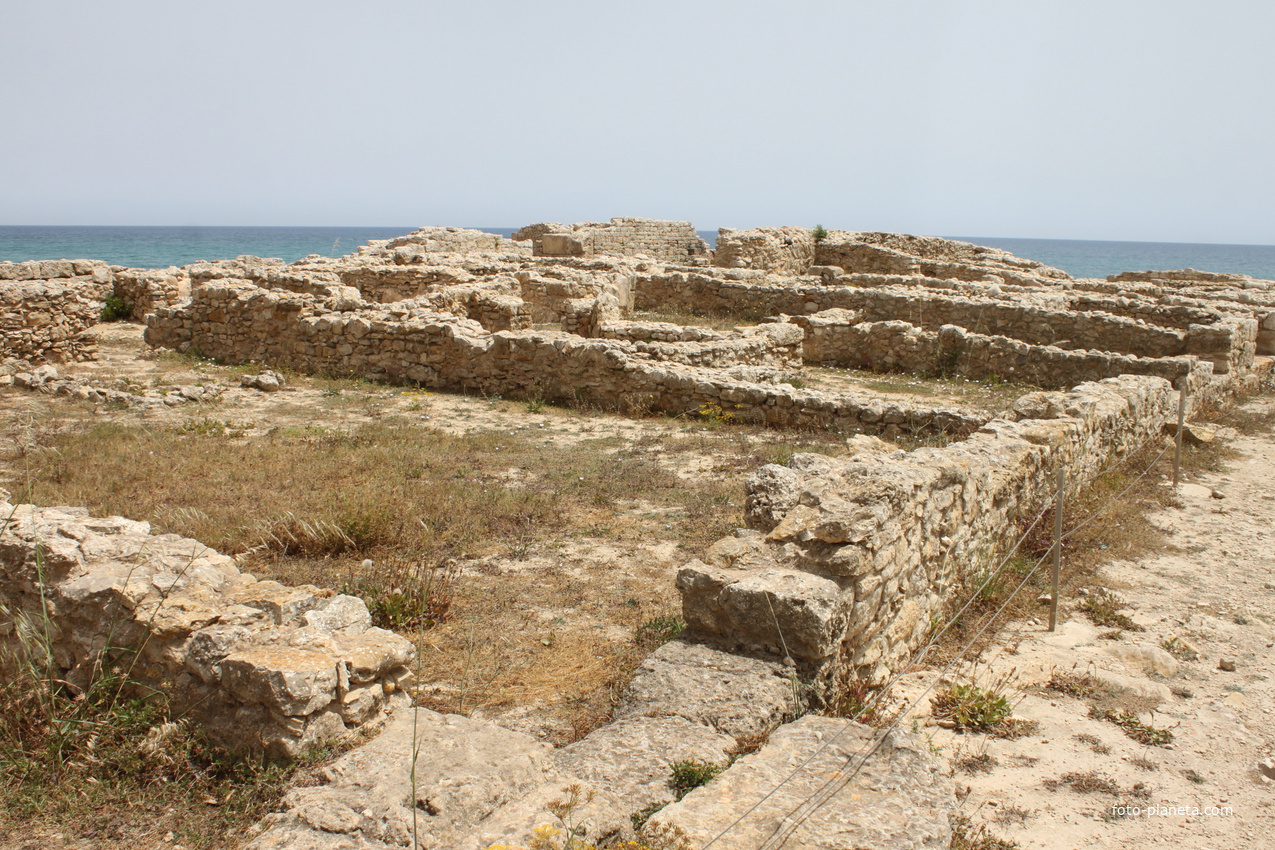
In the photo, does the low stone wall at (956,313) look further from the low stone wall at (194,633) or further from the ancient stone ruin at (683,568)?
the low stone wall at (194,633)

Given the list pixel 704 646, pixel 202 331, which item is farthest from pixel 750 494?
pixel 202 331

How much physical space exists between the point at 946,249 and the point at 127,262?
55717 millimetres

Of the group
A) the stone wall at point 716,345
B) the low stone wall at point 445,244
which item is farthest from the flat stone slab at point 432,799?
the low stone wall at point 445,244

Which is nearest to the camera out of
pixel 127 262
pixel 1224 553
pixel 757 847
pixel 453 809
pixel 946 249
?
pixel 757 847

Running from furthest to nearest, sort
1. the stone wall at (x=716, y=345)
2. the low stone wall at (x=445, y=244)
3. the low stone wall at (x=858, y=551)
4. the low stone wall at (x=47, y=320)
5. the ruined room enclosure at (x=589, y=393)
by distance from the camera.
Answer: the low stone wall at (x=445, y=244) < the low stone wall at (x=47, y=320) < the stone wall at (x=716, y=345) < the ruined room enclosure at (x=589, y=393) < the low stone wall at (x=858, y=551)

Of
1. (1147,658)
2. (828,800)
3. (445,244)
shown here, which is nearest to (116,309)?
(445,244)

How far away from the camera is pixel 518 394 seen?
12328 millimetres

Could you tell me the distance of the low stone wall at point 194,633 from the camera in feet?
11.2

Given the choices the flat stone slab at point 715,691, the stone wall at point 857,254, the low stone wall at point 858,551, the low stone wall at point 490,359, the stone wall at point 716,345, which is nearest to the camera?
the flat stone slab at point 715,691

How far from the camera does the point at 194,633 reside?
3686 millimetres

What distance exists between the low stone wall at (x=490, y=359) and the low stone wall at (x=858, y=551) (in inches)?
124

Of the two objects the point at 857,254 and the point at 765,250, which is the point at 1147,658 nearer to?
the point at 765,250

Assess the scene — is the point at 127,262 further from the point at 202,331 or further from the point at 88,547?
the point at 88,547

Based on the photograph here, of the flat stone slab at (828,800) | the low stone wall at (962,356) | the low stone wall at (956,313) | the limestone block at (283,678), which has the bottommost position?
the flat stone slab at (828,800)
